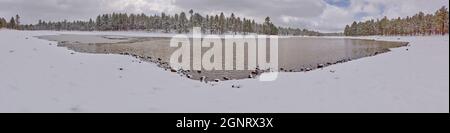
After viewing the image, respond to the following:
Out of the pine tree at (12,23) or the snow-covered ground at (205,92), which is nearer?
the snow-covered ground at (205,92)

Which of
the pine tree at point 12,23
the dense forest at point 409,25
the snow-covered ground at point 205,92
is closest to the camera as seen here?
the snow-covered ground at point 205,92

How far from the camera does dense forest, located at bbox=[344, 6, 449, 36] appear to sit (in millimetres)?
99375

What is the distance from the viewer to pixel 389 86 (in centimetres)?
1316

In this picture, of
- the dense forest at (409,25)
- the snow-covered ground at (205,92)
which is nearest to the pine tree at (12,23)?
the snow-covered ground at (205,92)

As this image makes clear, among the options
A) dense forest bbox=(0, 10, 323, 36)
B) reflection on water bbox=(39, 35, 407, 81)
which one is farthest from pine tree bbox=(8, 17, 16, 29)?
reflection on water bbox=(39, 35, 407, 81)

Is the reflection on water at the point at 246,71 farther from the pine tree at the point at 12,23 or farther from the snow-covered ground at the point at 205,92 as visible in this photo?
the pine tree at the point at 12,23

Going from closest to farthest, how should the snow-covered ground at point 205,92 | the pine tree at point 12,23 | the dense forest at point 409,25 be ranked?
the snow-covered ground at point 205,92
the dense forest at point 409,25
the pine tree at point 12,23

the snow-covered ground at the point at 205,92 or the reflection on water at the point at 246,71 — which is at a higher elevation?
the reflection on water at the point at 246,71

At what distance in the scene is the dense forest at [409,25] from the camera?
3912 inches

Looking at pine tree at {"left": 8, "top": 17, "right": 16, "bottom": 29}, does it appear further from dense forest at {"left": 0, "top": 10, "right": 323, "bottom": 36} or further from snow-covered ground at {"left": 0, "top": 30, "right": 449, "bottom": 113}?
snow-covered ground at {"left": 0, "top": 30, "right": 449, "bottom": 113}

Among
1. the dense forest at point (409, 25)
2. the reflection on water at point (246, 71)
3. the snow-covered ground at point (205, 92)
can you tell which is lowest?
the snow-covered ground at point (205, 92)
